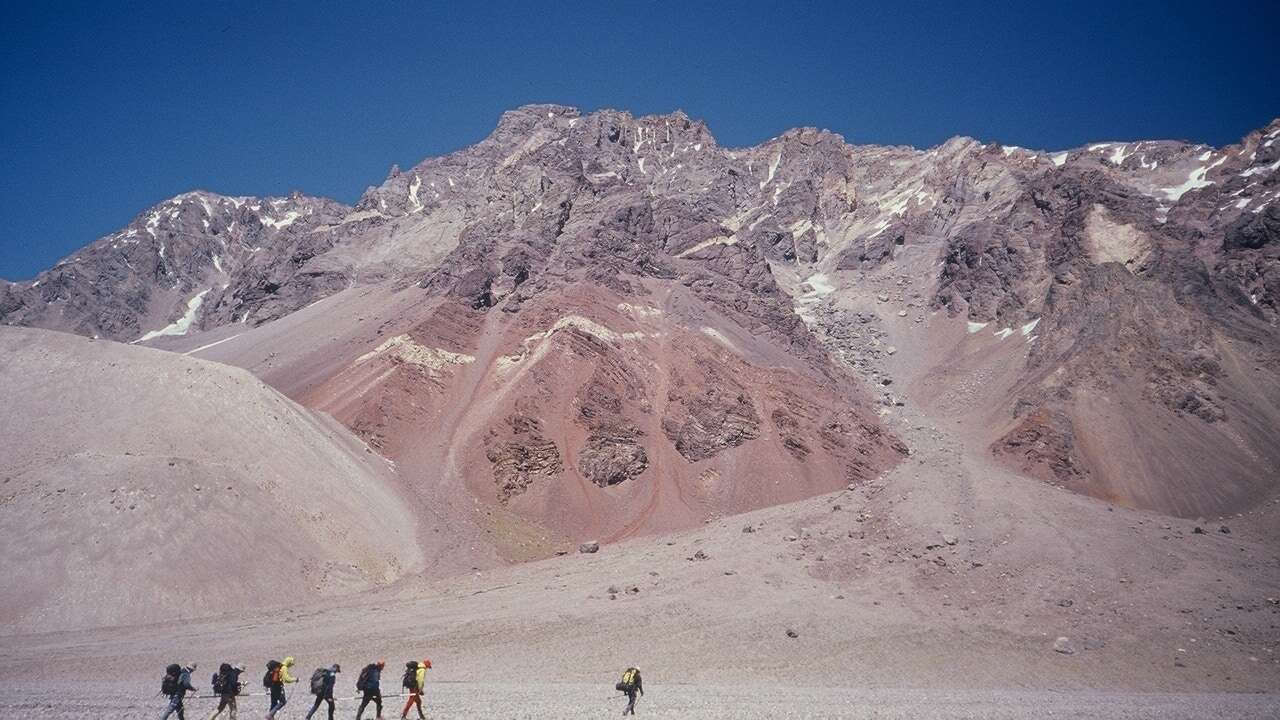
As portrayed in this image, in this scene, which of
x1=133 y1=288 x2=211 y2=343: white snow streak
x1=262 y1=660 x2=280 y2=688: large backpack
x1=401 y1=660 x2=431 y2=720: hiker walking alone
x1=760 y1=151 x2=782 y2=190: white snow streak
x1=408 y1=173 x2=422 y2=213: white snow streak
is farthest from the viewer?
x1=133 y1=288 x2=211 y2=343: white snow streak

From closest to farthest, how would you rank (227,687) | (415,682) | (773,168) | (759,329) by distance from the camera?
(227,687) → (415,682) → (759,329) → (773,168)

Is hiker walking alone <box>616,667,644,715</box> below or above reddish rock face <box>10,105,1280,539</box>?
below

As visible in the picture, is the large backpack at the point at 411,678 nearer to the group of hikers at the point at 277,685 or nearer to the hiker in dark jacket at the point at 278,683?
the group of hikers at the point at 277,685

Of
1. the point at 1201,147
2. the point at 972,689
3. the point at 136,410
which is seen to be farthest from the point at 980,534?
the point at 1201,147

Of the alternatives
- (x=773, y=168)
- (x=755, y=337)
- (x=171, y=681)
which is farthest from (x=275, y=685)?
(x=773, y=168)

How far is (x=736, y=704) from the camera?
2412 cm

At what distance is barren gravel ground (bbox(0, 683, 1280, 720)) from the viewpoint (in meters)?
21.0

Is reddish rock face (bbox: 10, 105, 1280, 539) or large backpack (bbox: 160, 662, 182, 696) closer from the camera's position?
large backpack (bbox: 160, 662, 182, 696)

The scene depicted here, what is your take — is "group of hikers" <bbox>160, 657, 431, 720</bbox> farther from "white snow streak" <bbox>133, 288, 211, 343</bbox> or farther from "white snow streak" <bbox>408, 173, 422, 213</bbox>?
"white snow streak" <bbox>133, 288, 211, 343</bbox>

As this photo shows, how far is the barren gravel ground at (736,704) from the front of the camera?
68.8 ft

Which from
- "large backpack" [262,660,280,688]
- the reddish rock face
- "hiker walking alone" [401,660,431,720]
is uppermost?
the reddish rock face

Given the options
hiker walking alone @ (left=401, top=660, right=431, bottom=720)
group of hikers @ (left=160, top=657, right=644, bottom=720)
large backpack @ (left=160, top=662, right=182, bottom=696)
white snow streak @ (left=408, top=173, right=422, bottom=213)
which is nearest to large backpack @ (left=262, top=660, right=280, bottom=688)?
group of hikers @ (left=160, top=657, right=644, bottom=720)

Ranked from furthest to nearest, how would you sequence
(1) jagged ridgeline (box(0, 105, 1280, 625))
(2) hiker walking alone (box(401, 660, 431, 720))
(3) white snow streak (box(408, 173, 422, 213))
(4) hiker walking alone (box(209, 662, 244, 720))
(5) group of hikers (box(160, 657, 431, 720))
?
(3) white snow streak (box(408, 173, 422, 213)) < (1) jagged ridgeline (box(0, 105, 1280, 625)) < (2) hiker walking alone (box(401, 660, 431, 720)) < (4) hiker walking alone (box(209, 662, 244, 720)) < (5) group of hikers (box(160, 657, 431, 720))

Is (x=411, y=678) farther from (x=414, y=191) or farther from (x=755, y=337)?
(x=414, y=191)
